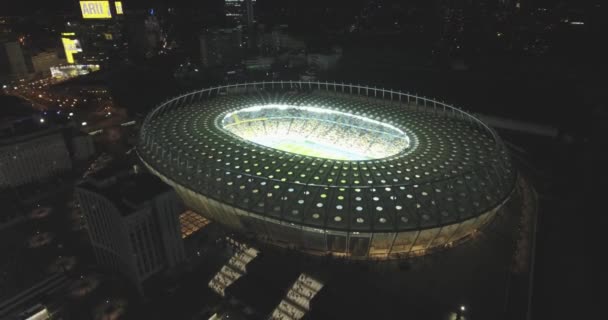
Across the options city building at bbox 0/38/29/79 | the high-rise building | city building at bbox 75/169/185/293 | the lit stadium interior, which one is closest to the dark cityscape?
city building at bbox 75/169/185/293

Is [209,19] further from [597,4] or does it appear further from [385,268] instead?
[385,268]

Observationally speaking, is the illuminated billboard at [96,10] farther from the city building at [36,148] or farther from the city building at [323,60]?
the city building at [36,148]

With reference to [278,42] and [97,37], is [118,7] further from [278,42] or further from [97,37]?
[278,42]

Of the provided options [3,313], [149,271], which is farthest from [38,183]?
[149,271]

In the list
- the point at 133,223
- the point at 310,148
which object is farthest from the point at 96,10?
the point at 133,223

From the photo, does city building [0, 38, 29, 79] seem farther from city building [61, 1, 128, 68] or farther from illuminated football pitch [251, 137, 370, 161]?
illuminated football pitch [251, 137, 370, 161]

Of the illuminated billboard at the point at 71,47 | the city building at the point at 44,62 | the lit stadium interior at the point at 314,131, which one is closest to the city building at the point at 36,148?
the lit stadium interior at the point at 314,131
